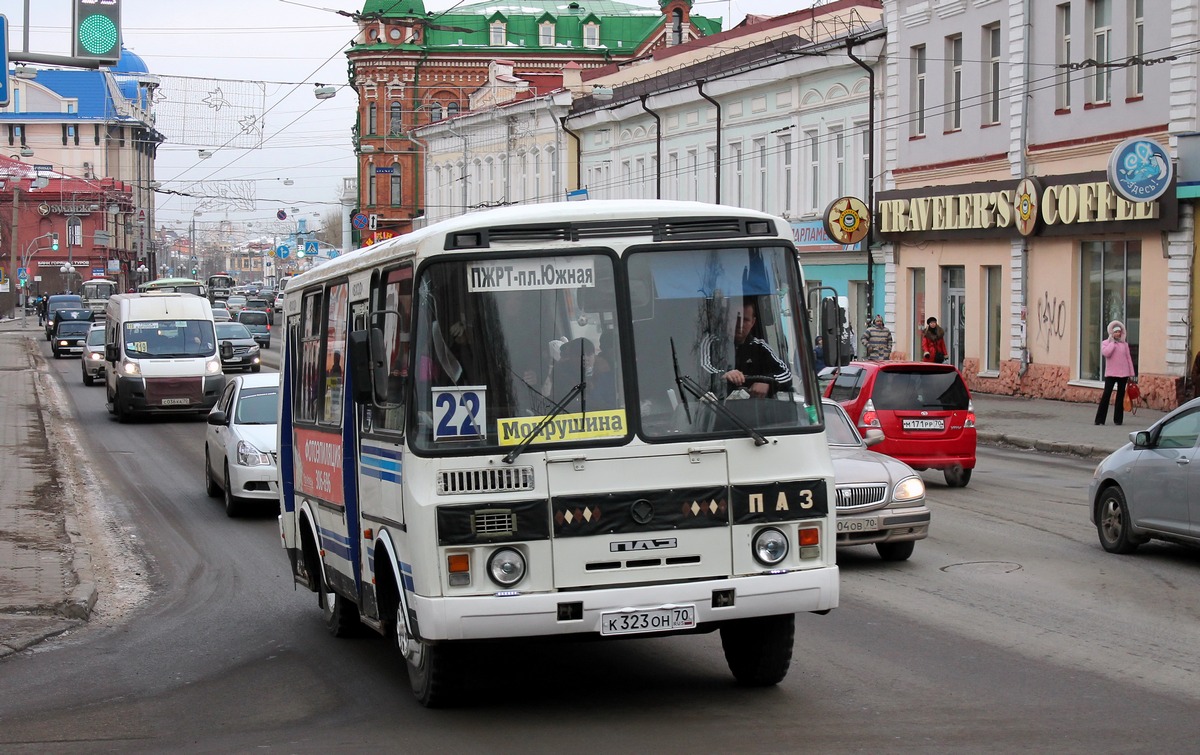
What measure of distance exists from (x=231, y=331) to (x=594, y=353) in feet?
130

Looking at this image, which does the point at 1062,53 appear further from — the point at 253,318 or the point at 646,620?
the point at 253,318

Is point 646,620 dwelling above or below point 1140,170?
below

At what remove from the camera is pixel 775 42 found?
46469mm

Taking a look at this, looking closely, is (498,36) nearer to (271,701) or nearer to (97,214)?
(97,214)

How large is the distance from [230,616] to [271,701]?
11.0 feet

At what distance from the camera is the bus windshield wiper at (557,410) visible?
743cm

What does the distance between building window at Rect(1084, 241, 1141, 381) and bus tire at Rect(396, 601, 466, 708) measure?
81.4ft

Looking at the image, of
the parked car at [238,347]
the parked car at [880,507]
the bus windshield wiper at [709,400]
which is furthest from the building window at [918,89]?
the bus windshield wiper at [709,400]

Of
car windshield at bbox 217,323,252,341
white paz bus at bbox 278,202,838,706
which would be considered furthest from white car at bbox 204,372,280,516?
car windshield at bbox 217,323,252,341

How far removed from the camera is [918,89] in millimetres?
39188

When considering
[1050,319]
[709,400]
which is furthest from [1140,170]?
[709,400]

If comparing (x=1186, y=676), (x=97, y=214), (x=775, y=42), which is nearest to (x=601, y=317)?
(x=1186, y=676)

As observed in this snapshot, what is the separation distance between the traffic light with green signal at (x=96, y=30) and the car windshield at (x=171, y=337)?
15.4 metres

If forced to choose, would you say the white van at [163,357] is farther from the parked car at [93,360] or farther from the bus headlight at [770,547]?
the bus headlight at [770,547]
